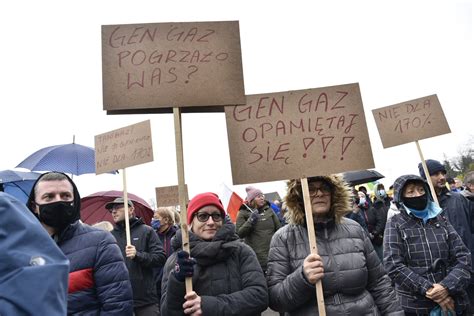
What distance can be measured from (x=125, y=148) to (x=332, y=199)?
9.12 ft

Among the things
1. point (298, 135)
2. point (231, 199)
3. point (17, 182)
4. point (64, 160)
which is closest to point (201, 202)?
point (298, 135)

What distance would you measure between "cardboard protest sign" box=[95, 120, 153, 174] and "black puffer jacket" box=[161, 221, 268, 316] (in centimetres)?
208

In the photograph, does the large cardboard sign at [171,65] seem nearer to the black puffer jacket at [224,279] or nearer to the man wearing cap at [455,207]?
the black puffer jacket at [224,279]

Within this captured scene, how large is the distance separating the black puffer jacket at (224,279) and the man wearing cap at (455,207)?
10.0 feet

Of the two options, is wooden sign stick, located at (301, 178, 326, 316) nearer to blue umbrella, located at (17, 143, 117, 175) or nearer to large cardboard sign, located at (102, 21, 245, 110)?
large cardboard sign, located at (102, 21, 245, 110)

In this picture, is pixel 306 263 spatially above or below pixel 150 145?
below

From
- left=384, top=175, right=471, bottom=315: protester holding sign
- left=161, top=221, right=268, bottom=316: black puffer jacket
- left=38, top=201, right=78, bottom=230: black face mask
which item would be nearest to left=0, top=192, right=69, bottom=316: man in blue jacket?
left=161, top=221, right=268, bottom=316: black puffer jacket

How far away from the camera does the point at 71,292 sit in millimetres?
2512

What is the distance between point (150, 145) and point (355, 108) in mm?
2590

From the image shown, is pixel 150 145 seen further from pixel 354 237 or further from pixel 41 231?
pixel 41 231

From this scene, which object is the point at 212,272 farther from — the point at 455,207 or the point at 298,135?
the point at 455,207

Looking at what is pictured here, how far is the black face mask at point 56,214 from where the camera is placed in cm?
261

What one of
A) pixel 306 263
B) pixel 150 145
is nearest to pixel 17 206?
pixel 306 263

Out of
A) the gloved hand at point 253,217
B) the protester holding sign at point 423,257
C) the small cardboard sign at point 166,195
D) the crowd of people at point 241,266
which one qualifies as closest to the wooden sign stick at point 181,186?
the crowd of people at point 241,266
